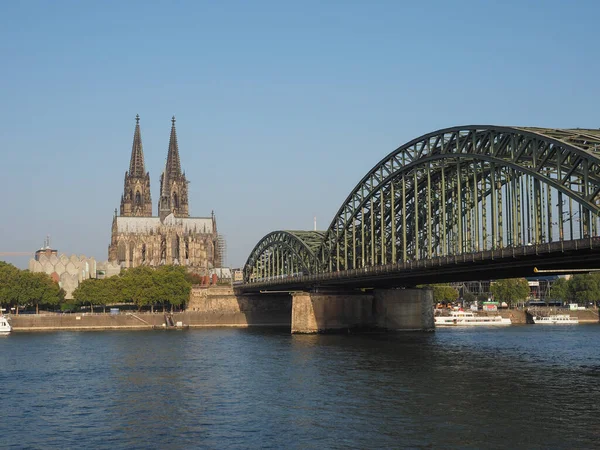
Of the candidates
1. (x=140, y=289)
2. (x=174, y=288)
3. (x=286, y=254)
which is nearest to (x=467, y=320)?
(x=286, y=254)

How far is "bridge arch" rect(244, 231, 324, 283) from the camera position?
15725cm

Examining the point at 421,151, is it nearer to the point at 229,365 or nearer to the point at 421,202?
the point at 421,202

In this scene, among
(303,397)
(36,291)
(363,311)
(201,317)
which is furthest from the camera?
(36,291)

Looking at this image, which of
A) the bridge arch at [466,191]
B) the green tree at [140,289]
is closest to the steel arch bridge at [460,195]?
the bridge arch at [466,191]

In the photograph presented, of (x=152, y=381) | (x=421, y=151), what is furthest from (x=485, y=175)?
(x=152, y=381)

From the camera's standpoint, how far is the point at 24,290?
174 m

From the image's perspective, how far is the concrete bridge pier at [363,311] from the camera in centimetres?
13188

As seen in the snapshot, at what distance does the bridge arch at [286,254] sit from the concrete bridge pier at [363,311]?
1438 cm

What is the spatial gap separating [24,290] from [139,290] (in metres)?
24.5

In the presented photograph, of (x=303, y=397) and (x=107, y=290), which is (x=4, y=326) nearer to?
(x=107, y=290)

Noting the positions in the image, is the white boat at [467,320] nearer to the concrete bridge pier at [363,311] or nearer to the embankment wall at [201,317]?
the embankment wall at [201,317]

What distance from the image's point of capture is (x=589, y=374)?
239 feet

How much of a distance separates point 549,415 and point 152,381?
115ft

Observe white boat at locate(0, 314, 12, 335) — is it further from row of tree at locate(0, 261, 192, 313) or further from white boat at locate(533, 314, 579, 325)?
white boat at locate(533, 314, 579, 325)
